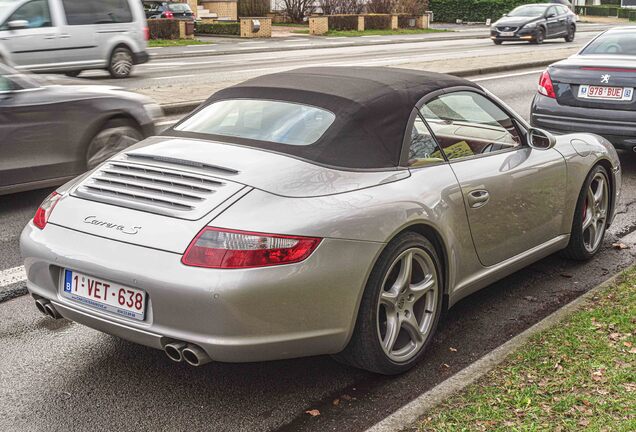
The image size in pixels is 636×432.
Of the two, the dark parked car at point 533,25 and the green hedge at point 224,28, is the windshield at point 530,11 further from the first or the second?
the green hedge at point 224,28

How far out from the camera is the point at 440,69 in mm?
18891

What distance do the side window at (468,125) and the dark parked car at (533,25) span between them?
2886 centimetres

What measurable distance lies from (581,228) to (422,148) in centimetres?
181

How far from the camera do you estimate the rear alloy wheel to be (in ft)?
25.9

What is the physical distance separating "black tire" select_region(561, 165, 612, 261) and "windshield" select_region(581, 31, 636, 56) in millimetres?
4310

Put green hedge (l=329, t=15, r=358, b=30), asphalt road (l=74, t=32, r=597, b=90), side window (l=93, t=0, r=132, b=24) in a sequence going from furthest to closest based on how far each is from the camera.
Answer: green hedge (l=329, t=15, r=358, b=30), side window (l=93, t=0, r=132, b=24), asphalt road (l=74, t=32, r=597, b=90)

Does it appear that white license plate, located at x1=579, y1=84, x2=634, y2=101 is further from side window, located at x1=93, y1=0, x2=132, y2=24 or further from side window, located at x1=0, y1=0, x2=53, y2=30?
side window, located at x1=93, y1=0, x2=132, y2=24

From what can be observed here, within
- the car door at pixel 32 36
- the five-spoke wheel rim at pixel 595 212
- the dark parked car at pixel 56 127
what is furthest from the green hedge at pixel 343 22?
the five-spoke wheel rim at pixel 595 212

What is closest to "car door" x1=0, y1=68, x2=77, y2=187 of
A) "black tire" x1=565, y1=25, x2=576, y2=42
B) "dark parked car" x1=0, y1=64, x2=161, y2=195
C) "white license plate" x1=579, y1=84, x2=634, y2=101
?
"dark parked car" x1=0, y1=64, x2=161, y2=195

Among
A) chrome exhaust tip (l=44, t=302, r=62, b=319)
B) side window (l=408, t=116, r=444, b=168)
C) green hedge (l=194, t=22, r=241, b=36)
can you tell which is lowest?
green hedge (l=194, t=22, r=241, b=36)

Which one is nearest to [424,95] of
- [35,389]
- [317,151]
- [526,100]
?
[317,151]

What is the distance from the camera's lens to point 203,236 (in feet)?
12.0

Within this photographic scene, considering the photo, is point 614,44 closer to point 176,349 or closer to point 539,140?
point 539,140

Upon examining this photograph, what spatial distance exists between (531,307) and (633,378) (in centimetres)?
135
